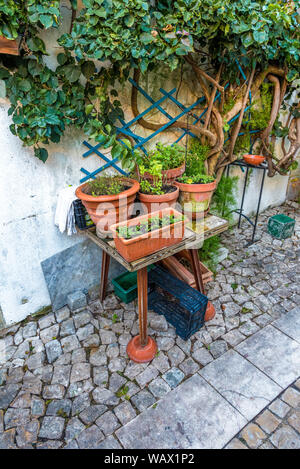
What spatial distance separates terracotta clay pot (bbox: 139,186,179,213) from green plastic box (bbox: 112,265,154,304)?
2.47 feet

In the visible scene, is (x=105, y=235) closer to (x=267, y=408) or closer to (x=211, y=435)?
(x=211, y=435)

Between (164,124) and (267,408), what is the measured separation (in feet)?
8.47

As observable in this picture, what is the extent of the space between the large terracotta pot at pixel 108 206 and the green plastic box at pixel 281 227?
253 centimetres

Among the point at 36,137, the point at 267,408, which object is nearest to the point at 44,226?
the point at 36,137

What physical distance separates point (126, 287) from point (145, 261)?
40.6 inches

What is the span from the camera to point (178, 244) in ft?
6.71

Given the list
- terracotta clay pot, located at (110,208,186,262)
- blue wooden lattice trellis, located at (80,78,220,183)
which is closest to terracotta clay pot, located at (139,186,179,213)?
terracotta clay pot, located at (110,208,186,262)

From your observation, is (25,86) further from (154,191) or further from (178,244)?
(178,244)

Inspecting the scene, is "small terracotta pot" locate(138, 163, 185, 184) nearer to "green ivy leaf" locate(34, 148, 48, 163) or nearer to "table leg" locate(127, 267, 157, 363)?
"green ivy leaf" locate(34, 148, 48, 163)

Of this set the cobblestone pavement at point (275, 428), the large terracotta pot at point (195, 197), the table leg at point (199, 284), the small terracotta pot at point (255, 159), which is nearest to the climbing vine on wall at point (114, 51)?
the small terracotta pot at point (255, 159)

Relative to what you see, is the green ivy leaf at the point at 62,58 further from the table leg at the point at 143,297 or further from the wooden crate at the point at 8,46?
the table leg at the point at 143,297

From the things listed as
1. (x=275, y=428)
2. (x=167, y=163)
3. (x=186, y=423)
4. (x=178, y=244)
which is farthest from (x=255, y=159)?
(x=186, y=423)

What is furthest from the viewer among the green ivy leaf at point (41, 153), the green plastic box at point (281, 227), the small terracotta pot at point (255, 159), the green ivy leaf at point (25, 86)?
the green plastic box at point (281, 227)

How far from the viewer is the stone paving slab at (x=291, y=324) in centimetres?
241
